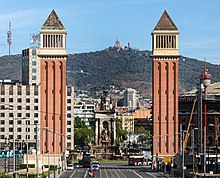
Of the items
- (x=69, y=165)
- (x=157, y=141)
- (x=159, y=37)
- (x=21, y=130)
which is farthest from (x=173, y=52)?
(x=21, y=130)

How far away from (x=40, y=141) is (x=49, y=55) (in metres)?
14.0

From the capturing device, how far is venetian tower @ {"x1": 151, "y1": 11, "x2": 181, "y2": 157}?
138625mm

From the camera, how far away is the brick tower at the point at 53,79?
139000 mm

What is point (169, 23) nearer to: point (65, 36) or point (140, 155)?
point (65, 36)

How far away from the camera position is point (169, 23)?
139 meters

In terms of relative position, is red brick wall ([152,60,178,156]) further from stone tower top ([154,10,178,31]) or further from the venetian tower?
stone tower top ([154,10,178,31])

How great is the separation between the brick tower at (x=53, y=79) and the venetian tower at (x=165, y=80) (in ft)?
48.7

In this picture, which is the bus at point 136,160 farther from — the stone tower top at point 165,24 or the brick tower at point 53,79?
the stone tower top at point 165,24

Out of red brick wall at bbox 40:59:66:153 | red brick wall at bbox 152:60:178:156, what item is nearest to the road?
red brick wall at bbox 152:60:178:156

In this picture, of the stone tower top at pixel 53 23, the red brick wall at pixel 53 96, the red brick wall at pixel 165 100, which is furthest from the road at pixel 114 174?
the stone tower top at pixel 53 23

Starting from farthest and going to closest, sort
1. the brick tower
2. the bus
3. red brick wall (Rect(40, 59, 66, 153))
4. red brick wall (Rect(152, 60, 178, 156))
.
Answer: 1. the bus
2. red brick wall (Rect(40, 59, 66, 153))
3. the brick tower
4. red brick wall (Rect(152, 60, 178, 156))

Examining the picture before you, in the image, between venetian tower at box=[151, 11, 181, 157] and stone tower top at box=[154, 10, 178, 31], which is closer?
venetian tower at box=[151, 11, 181, 157]

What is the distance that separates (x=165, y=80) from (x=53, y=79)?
1822cm

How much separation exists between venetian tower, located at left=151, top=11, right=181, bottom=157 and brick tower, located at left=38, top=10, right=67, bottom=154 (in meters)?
14.8
